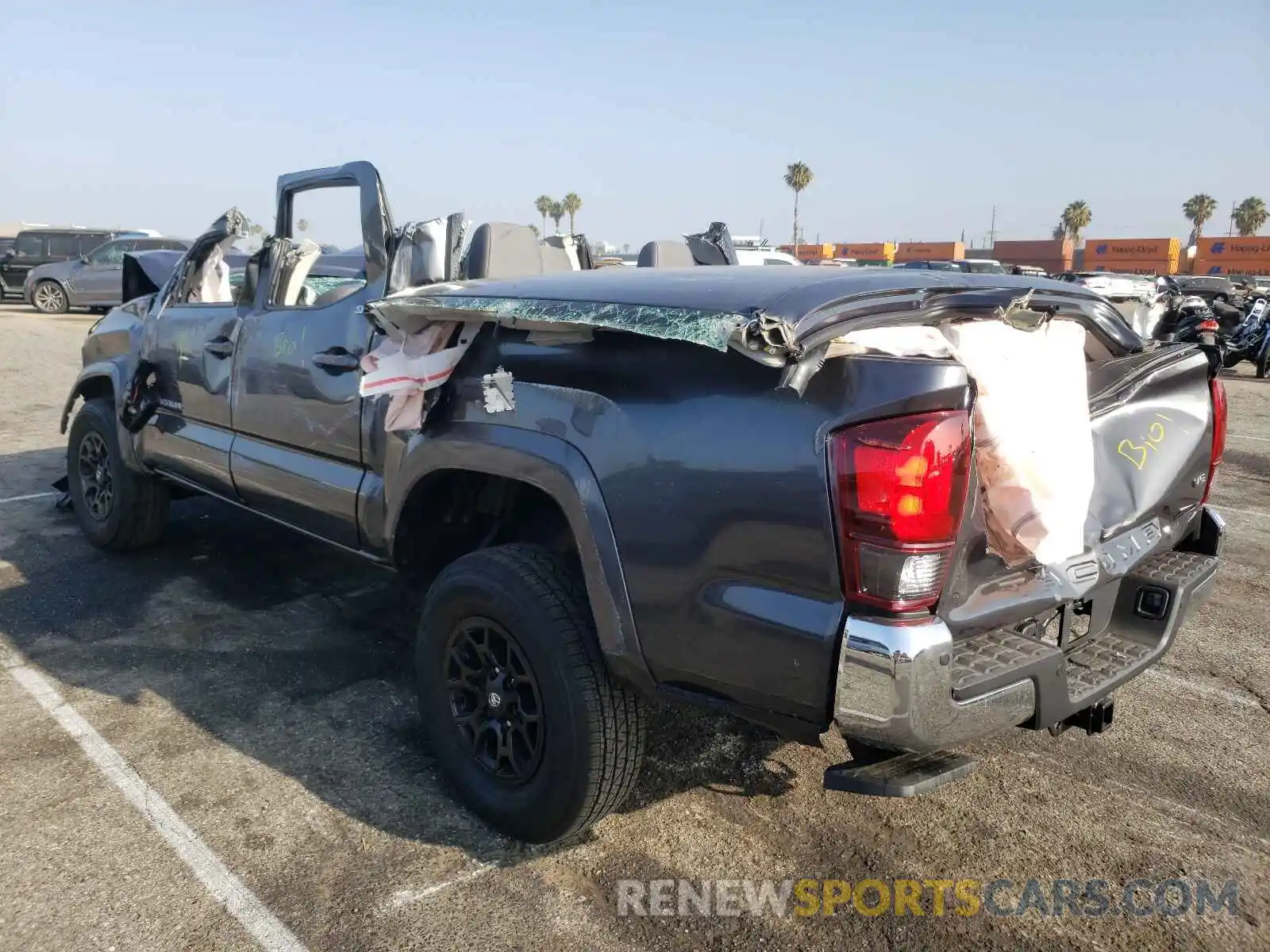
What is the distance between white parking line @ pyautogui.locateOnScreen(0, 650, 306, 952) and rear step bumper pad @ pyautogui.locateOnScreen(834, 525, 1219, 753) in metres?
1.53

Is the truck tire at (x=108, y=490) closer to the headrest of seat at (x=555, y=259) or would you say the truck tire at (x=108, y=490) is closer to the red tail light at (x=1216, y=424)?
the headrest of seat at (x=555, y=259)

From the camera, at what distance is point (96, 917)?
8.12ft

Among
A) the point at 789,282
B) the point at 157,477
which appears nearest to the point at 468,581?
the point at 789,282

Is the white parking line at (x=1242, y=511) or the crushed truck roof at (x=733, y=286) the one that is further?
the white parking line at (x=1242, y=511)

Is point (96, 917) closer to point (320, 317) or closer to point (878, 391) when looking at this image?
point (320, 317)

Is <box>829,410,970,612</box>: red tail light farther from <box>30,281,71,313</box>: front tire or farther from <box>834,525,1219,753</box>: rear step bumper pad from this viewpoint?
<box>30,281,71,313</box>: front tire

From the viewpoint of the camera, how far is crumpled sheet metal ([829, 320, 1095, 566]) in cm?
214

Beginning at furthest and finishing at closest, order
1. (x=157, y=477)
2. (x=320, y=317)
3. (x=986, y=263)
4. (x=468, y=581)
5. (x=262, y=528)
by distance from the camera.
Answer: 1. (x=986, y=263)
2. (x=262, y=528)
3. (x=157, y=477)
4. (x=320, y=317)
5. (x=468, y=581)

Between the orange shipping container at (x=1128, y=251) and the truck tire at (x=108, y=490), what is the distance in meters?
49.9

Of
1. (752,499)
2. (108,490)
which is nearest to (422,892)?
(752,499)

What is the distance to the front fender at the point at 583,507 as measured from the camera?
2.41 meters

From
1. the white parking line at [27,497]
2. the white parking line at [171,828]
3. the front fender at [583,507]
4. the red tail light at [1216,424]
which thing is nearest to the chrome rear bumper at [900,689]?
the front fender at [583,507]

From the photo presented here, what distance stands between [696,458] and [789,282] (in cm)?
51

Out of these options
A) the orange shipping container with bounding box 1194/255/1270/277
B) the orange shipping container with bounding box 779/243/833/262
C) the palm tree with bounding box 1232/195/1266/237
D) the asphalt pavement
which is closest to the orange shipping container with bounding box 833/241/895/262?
the orange shipping container with bounding box 779/243/833/262
